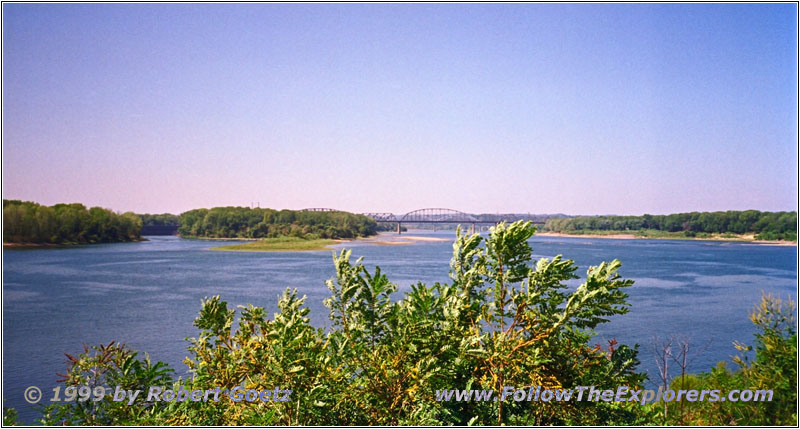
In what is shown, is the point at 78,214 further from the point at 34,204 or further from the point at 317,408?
the point at 317,408

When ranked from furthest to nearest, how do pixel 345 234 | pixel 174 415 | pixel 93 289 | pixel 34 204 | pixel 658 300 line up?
pixel 345 234, pixel 34 204, pixel 93 289, pixel 658 300, pixel 174 415

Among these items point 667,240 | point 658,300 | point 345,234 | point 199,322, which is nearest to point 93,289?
point 658,300

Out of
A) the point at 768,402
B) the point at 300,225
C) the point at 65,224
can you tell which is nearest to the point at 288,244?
the point at 300,225

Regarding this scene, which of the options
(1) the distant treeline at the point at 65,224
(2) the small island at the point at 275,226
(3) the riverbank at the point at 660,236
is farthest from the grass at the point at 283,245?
(3) the riverbank at the point at 660,236

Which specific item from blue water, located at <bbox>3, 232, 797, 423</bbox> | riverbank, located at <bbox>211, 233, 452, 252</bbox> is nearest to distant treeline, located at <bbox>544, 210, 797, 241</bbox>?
blue water, located at <bbox>3, 232, 797, 423</bbox>

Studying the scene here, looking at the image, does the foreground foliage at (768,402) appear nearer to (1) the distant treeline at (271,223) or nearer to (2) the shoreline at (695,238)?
(1) the distant treeline at (271,223)

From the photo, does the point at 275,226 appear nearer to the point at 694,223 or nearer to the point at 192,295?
the point at 192,295

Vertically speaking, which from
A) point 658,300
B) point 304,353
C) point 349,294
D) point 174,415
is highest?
point 349,294
